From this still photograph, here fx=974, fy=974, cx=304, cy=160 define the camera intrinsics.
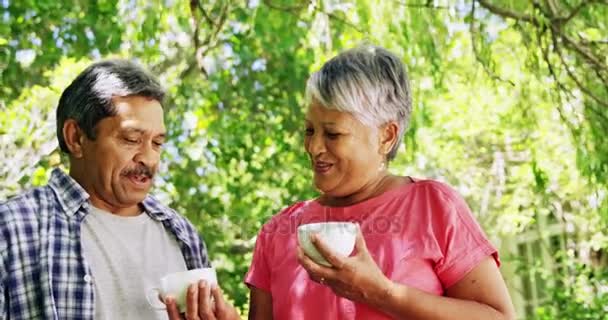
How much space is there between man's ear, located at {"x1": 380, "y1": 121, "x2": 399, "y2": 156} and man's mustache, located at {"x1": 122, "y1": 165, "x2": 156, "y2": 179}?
2.03 ft

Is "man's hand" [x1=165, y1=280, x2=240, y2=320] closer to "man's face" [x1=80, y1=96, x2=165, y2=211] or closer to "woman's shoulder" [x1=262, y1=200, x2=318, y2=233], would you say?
"woman's shoulder" [x1=262, y1=200, x2=318, y2=233]

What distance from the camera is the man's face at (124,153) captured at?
237cm

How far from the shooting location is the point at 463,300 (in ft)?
6.38

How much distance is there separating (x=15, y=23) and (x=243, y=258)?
2.53 meters

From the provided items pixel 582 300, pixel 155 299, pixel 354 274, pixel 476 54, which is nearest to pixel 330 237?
pixel 354 274

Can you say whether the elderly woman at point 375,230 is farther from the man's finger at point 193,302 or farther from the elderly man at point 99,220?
the elderly man at point 99,220

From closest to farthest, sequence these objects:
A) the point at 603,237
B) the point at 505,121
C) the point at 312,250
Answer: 1. the point at 312,250
2. the point at 505,121
3. the point at 603,237

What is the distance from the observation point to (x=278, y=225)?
2.21m

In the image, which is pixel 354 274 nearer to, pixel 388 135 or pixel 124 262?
pixel 388 135

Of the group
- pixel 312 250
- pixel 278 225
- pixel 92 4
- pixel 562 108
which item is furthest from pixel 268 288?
pixel 92 4

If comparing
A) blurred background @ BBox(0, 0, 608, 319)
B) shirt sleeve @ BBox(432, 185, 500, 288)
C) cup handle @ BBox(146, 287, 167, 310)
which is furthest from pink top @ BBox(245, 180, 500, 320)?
blurred background @ BBox(0, 0, 608, 319)

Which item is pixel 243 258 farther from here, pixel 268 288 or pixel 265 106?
pixel 268 288

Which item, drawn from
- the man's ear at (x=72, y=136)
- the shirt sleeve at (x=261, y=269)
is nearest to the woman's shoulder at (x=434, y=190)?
the shirt sleeve at (x=261, y=269)

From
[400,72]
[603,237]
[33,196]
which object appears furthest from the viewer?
→ [603,237]
